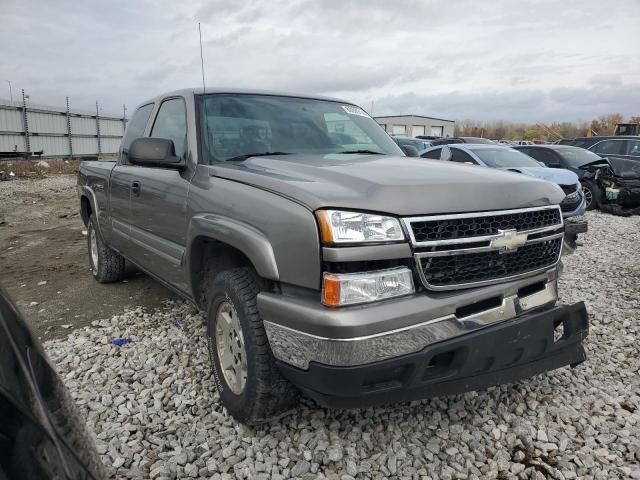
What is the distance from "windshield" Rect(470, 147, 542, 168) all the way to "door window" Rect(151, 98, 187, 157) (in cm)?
690

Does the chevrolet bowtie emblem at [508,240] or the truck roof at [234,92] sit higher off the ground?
the truck roof at [234,92]

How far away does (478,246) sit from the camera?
216 centimetres

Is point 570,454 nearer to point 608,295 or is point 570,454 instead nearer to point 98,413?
point 98,413

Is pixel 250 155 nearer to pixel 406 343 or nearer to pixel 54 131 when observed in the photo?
pixel 406 343

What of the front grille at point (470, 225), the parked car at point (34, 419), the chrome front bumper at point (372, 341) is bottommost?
the chrome front bumper at point (372, 341)

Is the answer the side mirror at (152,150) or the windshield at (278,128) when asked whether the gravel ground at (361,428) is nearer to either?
the side mirror at (152,150)

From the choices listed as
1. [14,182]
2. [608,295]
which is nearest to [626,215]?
[608,295]

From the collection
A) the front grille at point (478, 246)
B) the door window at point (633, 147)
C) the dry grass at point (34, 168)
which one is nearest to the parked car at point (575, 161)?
the door window at point (633, 147)

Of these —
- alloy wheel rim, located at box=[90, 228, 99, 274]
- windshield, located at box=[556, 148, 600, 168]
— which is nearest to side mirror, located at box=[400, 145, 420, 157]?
alloy wheel rim, located at box=[90, 228, 99, 274]

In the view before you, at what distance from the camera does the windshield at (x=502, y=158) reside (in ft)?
30.2

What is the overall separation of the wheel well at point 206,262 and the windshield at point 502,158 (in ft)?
24.3

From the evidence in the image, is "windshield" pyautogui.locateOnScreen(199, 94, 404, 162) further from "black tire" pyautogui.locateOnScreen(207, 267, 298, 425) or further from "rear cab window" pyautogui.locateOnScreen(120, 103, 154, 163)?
"rear cab window" pyautogui.locateOnScreen(120, 103, 154, 163)

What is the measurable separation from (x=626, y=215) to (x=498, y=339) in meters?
10.3

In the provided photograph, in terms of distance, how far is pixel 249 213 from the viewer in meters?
2.33
